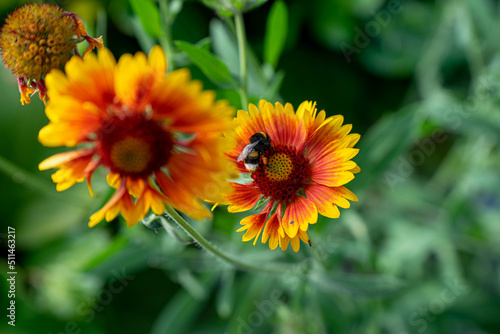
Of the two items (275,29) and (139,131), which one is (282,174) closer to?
(139,131)

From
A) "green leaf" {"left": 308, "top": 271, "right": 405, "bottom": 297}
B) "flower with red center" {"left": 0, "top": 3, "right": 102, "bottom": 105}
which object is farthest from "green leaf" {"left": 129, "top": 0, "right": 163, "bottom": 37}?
"green leaf" {"left": 308, "top": 271, "right": 405, "bottom": 297}

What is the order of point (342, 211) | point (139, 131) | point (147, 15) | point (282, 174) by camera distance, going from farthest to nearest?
point (342, 211), point (147, 15), point (282, 174), point (139, 131)

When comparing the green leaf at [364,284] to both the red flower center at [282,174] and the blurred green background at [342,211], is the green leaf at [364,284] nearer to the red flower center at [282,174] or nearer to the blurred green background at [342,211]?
the blurred green background at [342,211]


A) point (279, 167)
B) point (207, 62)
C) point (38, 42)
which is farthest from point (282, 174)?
point (38, 42)

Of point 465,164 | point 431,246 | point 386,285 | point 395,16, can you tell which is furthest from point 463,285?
point 395,16

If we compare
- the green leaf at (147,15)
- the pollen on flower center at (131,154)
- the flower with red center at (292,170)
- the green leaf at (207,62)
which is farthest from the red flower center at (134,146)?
the green leaf at (147,15)

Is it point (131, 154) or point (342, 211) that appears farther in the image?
point (342, 211)

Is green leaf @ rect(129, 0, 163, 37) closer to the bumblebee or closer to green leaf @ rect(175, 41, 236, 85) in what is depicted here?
green leaf @ rect(175, 41, 236, 85)
